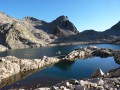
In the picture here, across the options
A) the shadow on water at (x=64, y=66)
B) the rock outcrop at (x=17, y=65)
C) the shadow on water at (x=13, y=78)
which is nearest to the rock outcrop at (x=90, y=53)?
the shadow on water at (x=64, y=66)

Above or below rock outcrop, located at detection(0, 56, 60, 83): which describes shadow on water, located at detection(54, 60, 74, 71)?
below

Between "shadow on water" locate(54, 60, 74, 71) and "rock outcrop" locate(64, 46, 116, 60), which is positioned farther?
"rock outcrop" locate(64, 46, 116, 60)

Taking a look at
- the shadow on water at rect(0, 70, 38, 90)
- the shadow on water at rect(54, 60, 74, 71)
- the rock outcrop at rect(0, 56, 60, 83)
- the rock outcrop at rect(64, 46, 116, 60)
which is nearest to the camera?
the shadow on water at rect(0, 70, 38, 90)

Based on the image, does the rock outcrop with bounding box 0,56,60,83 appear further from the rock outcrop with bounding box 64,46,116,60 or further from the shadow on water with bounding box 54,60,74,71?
the rock outcrop with bounding box 64,46,116,60

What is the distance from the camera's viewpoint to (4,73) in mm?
78875

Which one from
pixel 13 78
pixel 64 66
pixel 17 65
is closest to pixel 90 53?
pixel 64 66

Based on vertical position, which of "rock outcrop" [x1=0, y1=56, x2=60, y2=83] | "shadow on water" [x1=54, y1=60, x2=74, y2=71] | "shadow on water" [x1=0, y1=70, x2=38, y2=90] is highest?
"rock outcrop" [x1=0, y1=56, x2=60, y2=83]

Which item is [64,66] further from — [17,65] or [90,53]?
[90,53]

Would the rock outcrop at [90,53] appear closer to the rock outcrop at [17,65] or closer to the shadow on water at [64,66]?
the shadow on water at [64,66]

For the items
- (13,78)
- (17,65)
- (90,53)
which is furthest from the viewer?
(90,53)

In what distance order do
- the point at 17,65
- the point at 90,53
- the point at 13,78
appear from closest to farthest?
the point at 13,78 → the point at 17,65 → the point at 90,53

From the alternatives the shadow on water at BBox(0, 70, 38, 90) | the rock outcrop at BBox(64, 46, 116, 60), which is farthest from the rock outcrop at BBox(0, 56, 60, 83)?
the rock outcrop at BBox(64, 46, 116, 60)

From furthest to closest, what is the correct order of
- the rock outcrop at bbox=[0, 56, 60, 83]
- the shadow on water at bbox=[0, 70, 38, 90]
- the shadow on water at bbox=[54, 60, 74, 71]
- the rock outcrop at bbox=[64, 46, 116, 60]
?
the rock outcrop at bbox=[64, 46, 116, 60] < the shadow on water at bbox=[54, 60, 74, 71] < the rock outcrop at bbox=[0, 56, 60, 83] < the shadow on water at bbox=[0, 70, 38, 90]

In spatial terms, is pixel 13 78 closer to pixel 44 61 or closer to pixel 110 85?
pixel 44 61
